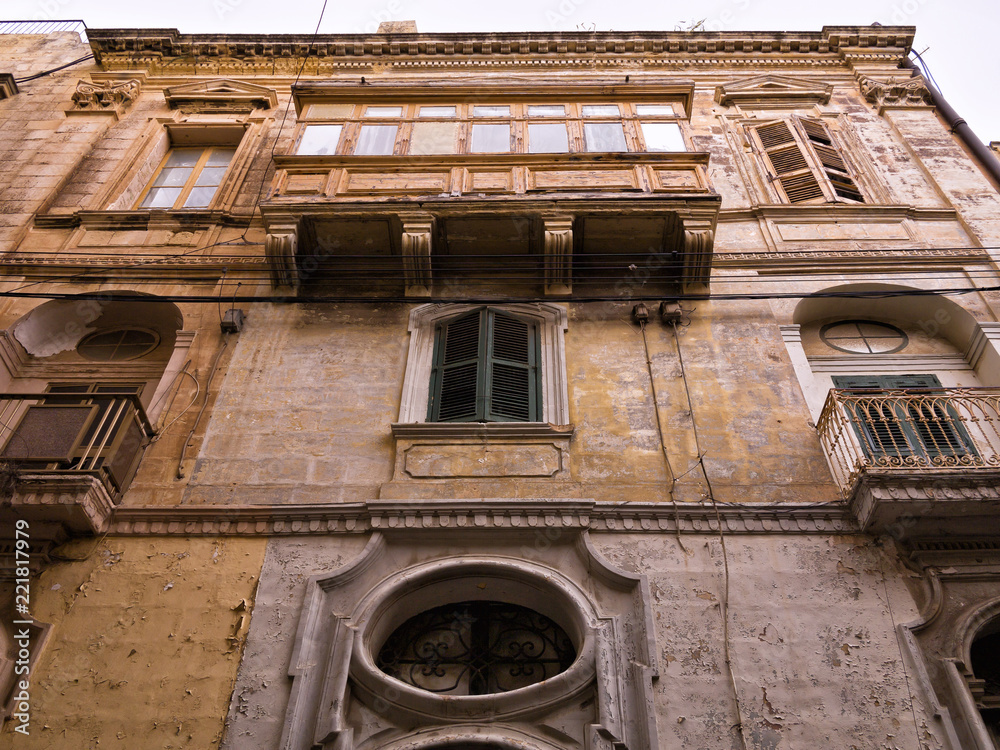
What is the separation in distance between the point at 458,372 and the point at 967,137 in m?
10.1

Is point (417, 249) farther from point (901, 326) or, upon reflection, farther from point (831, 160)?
point (831, 160)

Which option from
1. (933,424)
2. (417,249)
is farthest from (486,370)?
(933,424)

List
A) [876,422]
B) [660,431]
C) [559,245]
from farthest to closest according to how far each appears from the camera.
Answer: [559,245]
[876,422]
[660,431]

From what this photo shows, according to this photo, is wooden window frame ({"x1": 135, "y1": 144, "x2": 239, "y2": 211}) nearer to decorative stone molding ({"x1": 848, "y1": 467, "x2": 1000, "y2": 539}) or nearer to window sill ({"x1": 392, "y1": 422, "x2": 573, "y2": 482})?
window sill ({"x1": 392, "y1": 422, "x2": 573, "y2": 482})

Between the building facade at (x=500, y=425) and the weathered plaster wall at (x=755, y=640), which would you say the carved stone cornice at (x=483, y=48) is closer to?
the building facade at (x=500, y=425)

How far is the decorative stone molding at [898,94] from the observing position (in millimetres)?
14891

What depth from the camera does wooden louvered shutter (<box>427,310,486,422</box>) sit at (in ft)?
29.8

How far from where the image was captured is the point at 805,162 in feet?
44.0

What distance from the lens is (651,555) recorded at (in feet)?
24.8

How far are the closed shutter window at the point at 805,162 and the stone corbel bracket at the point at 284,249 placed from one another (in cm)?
743

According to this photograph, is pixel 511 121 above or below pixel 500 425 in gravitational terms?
above

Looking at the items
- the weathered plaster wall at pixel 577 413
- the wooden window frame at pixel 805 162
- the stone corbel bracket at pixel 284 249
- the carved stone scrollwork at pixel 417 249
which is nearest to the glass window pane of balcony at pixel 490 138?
the carved stone scrollwork at pixel 417 249

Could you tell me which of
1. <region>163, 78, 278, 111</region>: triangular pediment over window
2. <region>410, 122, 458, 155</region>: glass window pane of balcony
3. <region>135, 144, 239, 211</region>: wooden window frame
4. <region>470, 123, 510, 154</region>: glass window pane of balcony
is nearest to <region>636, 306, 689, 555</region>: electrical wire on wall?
<region>470, 123, 510, 154</region>: glass window pane of balcony

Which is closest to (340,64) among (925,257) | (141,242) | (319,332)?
(141,242)
